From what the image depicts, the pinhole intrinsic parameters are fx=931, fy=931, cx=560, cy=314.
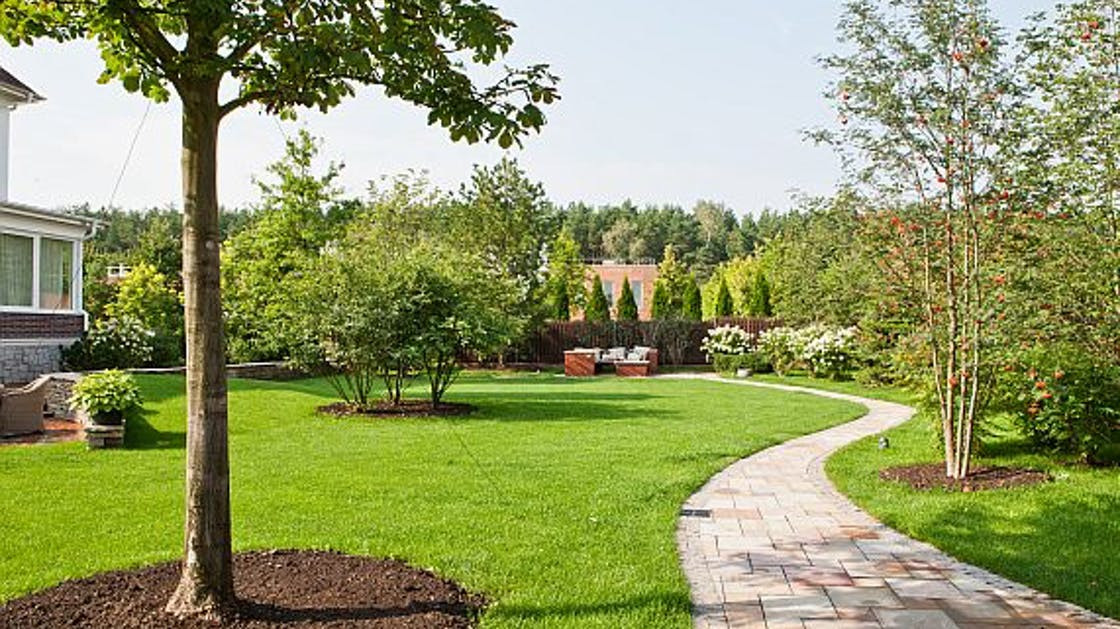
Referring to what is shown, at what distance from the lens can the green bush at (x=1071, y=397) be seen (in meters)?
8.77

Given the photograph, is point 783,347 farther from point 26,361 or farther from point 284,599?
point 284,599

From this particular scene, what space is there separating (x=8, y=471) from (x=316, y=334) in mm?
6634

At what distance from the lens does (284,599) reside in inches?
177

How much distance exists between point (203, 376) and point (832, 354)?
21.9 m

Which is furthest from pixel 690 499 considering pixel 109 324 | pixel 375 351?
pixel 109 324

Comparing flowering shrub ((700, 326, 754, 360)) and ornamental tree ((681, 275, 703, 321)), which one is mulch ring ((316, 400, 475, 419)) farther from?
ornamental tree ((681, 275, 703, 321))

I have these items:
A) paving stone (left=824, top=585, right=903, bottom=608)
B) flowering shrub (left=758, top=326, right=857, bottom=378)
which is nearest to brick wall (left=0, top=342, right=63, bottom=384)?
paving stone (left=824, top=585, right=903, bottom=608)

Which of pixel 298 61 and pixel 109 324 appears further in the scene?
pixel 109 324

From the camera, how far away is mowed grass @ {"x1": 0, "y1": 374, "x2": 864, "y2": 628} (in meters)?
5.20

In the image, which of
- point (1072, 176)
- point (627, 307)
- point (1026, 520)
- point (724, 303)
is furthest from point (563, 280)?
point (1026, 520)

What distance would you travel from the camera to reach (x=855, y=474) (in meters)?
9.18

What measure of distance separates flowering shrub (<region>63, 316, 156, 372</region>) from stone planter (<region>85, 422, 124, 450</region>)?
7937 millimetres

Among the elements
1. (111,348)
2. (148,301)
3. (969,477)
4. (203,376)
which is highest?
(148,301)

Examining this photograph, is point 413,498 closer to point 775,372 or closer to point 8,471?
point 8,471
